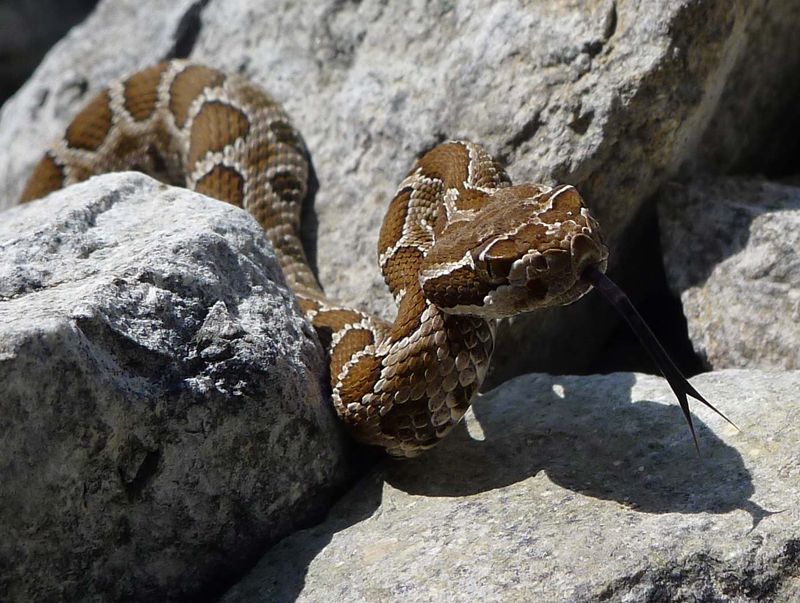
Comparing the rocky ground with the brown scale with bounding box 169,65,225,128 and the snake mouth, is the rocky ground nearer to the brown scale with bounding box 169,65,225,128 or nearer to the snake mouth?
the brown scale with bounding box 169,65,225,128

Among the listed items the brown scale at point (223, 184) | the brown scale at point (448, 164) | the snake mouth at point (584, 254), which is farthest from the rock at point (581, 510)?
the brown scale at point (223, 184)

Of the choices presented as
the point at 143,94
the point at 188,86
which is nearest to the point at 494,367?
the point at 188,86

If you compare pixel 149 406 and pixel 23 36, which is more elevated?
pixel 23 36

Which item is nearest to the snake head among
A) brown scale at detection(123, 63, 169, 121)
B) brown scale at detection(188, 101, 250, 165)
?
brown scale at detection(188, 101, 250, 165)

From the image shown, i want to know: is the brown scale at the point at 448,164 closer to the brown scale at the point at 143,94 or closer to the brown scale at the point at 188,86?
the brown scale at the point at 188,86

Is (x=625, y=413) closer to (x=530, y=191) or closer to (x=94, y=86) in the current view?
(x=530, y=191)

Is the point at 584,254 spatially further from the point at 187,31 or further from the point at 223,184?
the point at 187,31

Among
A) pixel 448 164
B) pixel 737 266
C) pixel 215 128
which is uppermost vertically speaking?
pixel 215 128

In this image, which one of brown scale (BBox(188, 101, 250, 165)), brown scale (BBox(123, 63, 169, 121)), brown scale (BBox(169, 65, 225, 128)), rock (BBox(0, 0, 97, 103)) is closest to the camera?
brown scale (BBox(188, 101, 250, 165))
